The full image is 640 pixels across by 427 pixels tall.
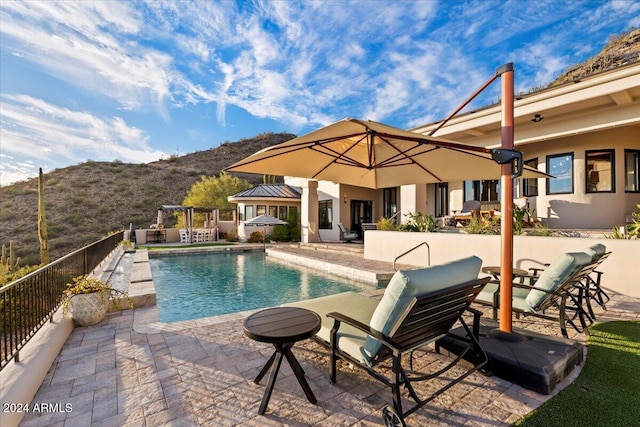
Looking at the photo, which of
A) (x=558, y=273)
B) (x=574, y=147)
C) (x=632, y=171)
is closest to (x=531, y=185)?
(x=574, y=147)

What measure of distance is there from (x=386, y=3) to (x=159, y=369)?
12.3 meters

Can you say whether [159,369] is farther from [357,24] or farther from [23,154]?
[23,154]

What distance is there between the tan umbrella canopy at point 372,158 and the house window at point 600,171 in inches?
259

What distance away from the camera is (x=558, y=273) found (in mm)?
3352

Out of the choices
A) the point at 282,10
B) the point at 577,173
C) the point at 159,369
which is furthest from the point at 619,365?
the point at 282,10

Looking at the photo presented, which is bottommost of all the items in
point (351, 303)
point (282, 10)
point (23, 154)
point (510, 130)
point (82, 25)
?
point (351, 303)

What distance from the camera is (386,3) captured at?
406 inches

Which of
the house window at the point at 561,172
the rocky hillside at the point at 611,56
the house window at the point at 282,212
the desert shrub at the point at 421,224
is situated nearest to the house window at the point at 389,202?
the desert shrub at the point at 421,224

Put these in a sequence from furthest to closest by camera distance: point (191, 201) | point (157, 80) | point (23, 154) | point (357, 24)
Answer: point (191, 201), point (23, 154), point (157, 80), point (357, 24)

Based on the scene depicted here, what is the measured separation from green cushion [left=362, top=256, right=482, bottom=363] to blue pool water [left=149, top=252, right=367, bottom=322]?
14.7 ft

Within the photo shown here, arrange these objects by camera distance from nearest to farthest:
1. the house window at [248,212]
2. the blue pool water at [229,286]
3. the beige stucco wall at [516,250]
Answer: the beige stucco wall at [516,250], the blue pool water at [229,286], the house window at [248,212]

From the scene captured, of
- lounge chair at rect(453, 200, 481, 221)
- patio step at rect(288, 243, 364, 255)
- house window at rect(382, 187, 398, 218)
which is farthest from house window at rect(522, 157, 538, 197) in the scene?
patio step at rect(288, 243, 364, 255)

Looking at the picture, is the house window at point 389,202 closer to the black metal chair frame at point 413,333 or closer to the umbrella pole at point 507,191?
the umbrella pole at point 507,191

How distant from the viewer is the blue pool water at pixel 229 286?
6309 millimetres
